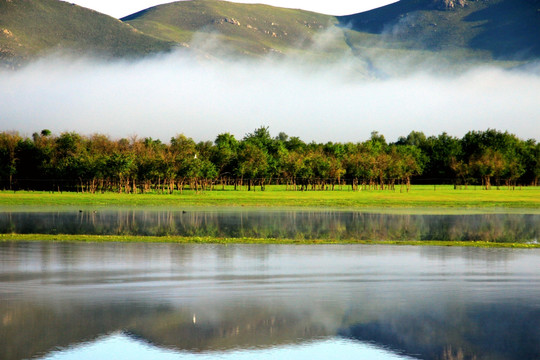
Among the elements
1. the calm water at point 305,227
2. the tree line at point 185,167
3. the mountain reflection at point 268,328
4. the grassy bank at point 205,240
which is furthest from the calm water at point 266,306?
the tree line at point 185,167

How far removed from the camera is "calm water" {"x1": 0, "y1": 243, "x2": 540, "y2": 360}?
12.7 metres

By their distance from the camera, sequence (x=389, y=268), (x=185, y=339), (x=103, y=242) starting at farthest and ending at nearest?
(x=103, y=242), (x=389, y=268), (x=185, y=339)

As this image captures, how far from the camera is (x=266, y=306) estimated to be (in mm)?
16094

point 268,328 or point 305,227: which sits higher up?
point 268,328

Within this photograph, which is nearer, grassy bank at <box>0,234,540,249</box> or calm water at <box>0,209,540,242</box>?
grassy bank at <box>0,234,540,249</box>

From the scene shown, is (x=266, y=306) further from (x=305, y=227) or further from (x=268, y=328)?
(x=305, y=227)

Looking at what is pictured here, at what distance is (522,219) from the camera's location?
49281mm

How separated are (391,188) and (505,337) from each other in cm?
12198

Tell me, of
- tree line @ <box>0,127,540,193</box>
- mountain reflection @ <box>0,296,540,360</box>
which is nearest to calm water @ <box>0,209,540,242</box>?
mountain reflection @ <box>0,296,540,360</box>

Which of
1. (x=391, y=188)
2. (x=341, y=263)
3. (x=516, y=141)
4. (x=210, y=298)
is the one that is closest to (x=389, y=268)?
(x=341, y=263)

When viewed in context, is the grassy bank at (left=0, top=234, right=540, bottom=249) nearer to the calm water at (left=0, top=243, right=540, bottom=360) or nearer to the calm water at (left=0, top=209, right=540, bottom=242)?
the calm water at (left=0, top=209, right=540, bottom=242)

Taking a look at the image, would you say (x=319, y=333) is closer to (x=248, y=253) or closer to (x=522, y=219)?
(x=248, y=253)

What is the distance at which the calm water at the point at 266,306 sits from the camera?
1274 centimetres

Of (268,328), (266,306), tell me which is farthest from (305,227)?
(268,328)
